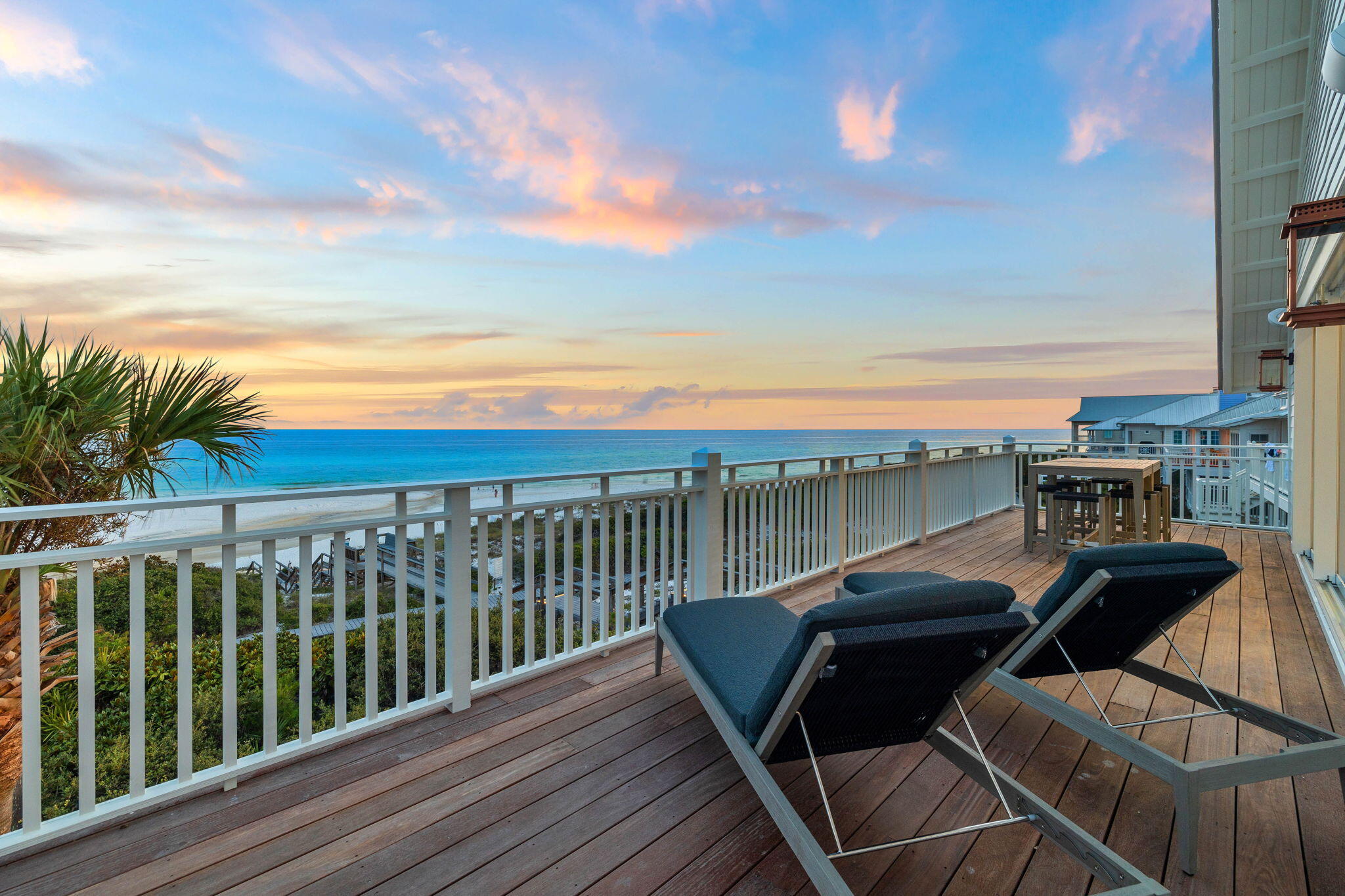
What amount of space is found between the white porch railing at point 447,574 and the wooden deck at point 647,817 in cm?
19

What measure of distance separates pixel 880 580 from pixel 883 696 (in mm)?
1400

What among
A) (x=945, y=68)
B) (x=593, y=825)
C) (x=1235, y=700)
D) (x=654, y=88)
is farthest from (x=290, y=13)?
(x=1235, y=700)

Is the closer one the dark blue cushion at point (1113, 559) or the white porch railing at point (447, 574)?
the white porch railing at point (447, 574)

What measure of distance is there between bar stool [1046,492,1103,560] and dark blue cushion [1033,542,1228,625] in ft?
12.1

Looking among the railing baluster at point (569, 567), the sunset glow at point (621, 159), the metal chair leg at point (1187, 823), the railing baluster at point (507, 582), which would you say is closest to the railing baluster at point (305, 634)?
the railing baluster at point (507, 582)

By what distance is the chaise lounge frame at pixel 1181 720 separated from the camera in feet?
5.18

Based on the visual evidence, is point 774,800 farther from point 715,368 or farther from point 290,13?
point 715,368

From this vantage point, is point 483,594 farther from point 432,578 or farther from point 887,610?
point 887,610

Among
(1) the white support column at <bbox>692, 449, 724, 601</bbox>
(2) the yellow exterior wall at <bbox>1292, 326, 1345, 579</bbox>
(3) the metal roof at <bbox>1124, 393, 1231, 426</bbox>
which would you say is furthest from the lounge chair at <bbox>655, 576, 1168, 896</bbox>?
(3) the metal roof at <bbox>1124, 393, 1231, 426</bbox>

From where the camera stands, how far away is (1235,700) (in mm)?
2051

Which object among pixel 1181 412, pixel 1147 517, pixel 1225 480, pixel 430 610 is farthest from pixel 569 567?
pixel 1181 412

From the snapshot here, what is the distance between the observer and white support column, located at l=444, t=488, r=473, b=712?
246 centimetres

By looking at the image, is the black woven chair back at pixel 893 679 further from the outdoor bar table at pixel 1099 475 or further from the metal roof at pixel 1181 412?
the metal roof at pixel 1181 412

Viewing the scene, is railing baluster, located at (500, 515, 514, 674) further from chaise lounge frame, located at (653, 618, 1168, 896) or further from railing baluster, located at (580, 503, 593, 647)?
chaise lounge frame, located at (653, 618, 1168, 896)
